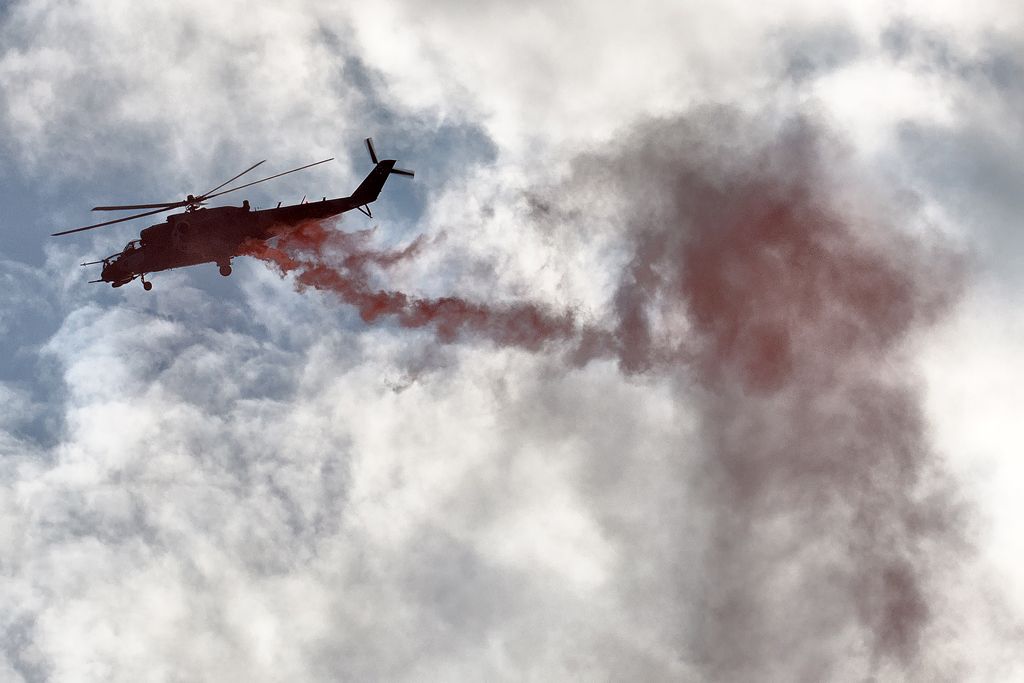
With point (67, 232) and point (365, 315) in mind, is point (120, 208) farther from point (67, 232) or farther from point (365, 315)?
point (365, 315)

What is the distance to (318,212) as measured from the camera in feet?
353

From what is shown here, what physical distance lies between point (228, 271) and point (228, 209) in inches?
200

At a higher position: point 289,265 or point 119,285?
point 289,265

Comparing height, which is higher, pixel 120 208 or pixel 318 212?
pixel 318 212

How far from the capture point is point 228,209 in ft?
351

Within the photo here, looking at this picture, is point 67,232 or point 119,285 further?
point 119,285

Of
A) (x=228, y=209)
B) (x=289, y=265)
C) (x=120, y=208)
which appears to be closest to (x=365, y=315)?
(x=289, y=265)

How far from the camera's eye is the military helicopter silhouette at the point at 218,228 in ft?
349

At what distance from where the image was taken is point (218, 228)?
10650 cm

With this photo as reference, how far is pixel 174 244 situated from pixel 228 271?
4.77m

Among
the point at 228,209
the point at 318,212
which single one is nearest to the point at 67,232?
the point at 228,209

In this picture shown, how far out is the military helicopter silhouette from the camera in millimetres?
106500

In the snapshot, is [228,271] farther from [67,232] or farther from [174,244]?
[67,232]

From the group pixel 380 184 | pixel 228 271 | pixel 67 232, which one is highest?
pixel 380 184
